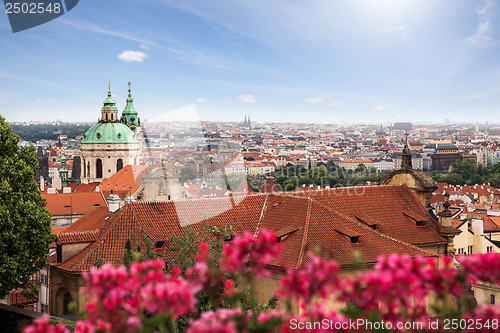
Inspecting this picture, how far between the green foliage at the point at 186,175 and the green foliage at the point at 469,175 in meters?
118

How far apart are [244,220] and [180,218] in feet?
8.50

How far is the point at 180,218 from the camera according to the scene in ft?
69.6

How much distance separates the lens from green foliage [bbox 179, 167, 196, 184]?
27.8 metres

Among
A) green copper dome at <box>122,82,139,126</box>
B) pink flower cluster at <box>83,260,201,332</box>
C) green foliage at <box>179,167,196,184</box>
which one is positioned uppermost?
green copper dome at <box>122,82,139,126</box>

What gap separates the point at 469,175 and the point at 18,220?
484 ft

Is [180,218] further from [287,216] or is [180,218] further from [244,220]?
[287,216]

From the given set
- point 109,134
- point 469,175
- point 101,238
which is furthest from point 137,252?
point 469,175

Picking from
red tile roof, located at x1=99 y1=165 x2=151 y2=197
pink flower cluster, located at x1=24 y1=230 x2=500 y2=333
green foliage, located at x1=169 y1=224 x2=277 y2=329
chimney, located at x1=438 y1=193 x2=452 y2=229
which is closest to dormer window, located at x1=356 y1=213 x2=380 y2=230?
chimney, located at x1=438 y1=193 x2=452 y2=229


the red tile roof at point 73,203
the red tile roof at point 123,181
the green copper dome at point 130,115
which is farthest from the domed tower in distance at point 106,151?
the red tile roof at point 73,203

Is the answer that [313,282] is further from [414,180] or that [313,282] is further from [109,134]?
[109,134]

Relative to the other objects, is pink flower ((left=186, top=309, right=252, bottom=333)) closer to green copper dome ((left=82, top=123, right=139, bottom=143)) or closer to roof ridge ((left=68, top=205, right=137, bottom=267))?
roof ridge ((left=68, top=205, right=137, bottom=267))

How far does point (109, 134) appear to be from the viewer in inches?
3750

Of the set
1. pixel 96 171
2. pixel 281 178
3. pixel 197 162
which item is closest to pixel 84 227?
pixel 197 162

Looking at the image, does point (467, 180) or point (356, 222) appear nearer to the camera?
point (356, 222)
